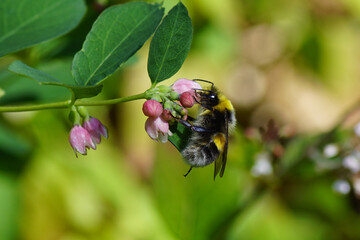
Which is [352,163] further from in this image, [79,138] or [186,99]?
[79,138]

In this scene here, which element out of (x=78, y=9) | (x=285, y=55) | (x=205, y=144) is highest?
(x=78, y=9)

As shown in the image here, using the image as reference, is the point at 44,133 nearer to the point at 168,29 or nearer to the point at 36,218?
the point at 36,218

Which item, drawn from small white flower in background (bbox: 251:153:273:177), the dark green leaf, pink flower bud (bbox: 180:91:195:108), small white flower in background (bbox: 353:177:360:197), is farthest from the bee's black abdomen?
small white flower in background (bbox: 353:177:360:197)

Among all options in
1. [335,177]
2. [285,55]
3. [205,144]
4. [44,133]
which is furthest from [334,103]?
[205,144]

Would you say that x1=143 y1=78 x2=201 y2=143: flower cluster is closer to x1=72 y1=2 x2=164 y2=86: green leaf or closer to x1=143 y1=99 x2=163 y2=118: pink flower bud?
x1=143 y1=99 x2=163 y2=118: pink flower bud

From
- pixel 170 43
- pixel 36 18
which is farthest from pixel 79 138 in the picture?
pixel 36 18
